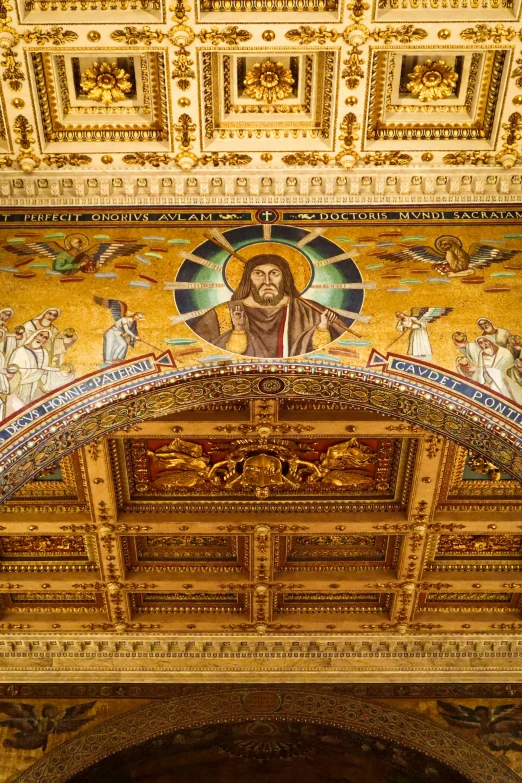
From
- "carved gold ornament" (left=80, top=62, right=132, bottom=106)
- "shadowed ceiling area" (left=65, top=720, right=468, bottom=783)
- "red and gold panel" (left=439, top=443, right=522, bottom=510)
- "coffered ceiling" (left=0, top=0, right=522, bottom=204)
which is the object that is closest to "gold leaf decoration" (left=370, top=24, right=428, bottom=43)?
"coffered ceiling" (left=0, top=0, right=522, bottom=204)

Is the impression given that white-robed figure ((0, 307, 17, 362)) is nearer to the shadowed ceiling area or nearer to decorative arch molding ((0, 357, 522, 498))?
decorative arch molding ((0, 357, 522, 498))

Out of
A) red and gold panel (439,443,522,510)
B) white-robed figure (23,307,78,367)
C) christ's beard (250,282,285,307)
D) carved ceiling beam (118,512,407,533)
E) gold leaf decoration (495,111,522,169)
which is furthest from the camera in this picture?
carved ceiling beam (118,512,407,533)

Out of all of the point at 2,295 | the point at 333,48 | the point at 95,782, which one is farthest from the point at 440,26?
the point at 95,782

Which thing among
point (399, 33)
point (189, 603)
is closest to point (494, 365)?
point (399, 33)

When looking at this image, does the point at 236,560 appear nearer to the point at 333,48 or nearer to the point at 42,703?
the point at 42,703

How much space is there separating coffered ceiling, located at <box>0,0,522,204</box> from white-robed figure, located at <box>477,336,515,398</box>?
1950mm

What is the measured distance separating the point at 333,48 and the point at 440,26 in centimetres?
106

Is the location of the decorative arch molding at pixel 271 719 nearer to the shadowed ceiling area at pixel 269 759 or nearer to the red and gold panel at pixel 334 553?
the shadowed ceiling area at pixel 269 759

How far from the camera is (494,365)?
980 centimetres

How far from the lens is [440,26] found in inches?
390

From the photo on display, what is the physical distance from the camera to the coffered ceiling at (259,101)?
987 centimetres

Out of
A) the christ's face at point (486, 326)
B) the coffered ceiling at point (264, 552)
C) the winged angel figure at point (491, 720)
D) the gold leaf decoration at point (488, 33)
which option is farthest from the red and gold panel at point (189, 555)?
the gold leaf decoration at point (488, 33)

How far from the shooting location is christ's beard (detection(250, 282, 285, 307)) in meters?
10.3

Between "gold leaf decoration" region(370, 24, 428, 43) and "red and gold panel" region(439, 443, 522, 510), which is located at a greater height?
"gold leaf decoration" region(370, 24, 428, 43)
